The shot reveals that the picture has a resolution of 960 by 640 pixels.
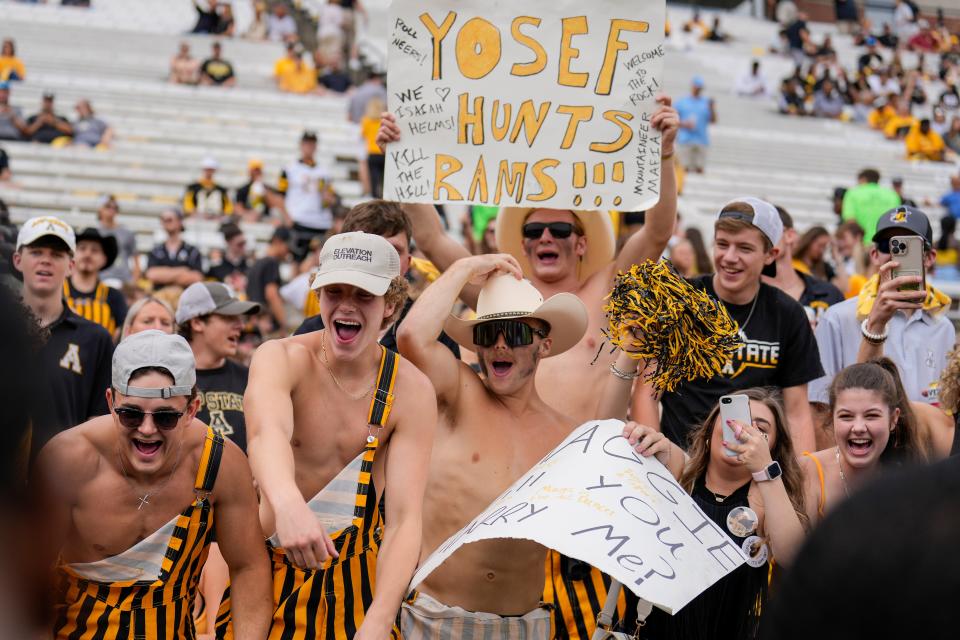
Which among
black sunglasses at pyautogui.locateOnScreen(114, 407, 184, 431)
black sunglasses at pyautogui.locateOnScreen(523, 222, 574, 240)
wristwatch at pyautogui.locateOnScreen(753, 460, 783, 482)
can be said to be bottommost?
wristwatch at pyautogui.locateOnScreen(753, 460, 783, 482)

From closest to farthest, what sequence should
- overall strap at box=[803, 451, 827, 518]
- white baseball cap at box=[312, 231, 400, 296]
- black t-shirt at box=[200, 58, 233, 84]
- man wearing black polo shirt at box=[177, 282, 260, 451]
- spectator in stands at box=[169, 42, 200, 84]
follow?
1. white baseball cap at box=[312, 231, 400, 296]
2. overall strap at box=[803, 451, 827, 518]
3. man wearing black polo shirt at box=[177, 282, 260, 451]
4. spectator in stands at box=[169, 42, 200, 84]
5. black t-shirt at box=[200, 58, 233, 84]

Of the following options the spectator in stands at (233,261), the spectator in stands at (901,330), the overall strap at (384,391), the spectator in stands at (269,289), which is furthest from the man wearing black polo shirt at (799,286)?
the spectator in stands at (233,261)

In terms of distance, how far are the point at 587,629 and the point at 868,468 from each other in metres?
1.31

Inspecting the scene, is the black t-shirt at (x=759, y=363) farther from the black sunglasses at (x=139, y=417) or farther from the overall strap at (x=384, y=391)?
the black sunglasses at (x=139, y=417)

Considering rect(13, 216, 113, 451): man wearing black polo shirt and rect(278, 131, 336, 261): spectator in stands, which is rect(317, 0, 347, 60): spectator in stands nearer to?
rect(278, 131, 336, 261): spectator in stands

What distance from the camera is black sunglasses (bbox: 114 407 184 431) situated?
4152 mm

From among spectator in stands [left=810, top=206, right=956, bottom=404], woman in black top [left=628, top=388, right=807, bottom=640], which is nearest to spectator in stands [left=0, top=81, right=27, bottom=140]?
spectator in stands [left=810, top=206, right=956, bottom=404]

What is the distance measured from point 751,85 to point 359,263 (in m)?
28.5

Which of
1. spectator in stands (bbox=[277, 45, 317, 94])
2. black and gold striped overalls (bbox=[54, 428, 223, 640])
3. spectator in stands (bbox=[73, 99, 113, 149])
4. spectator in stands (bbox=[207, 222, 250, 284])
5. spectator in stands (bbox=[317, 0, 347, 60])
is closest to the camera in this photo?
black and gold striped overalls (bbox=[54, 428, 223, 640])

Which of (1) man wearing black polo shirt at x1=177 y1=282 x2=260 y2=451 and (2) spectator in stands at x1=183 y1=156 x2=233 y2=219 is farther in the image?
(2) spectator in stands at x1=183 y1=156 x2=233 y2=219

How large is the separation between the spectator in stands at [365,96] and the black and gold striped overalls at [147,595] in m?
16.4

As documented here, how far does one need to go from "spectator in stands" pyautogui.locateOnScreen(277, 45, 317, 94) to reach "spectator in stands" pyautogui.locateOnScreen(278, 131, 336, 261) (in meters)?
9.02

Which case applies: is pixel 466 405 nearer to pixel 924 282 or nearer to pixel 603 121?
pixel 603 121

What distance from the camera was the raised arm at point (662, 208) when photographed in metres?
5.59
